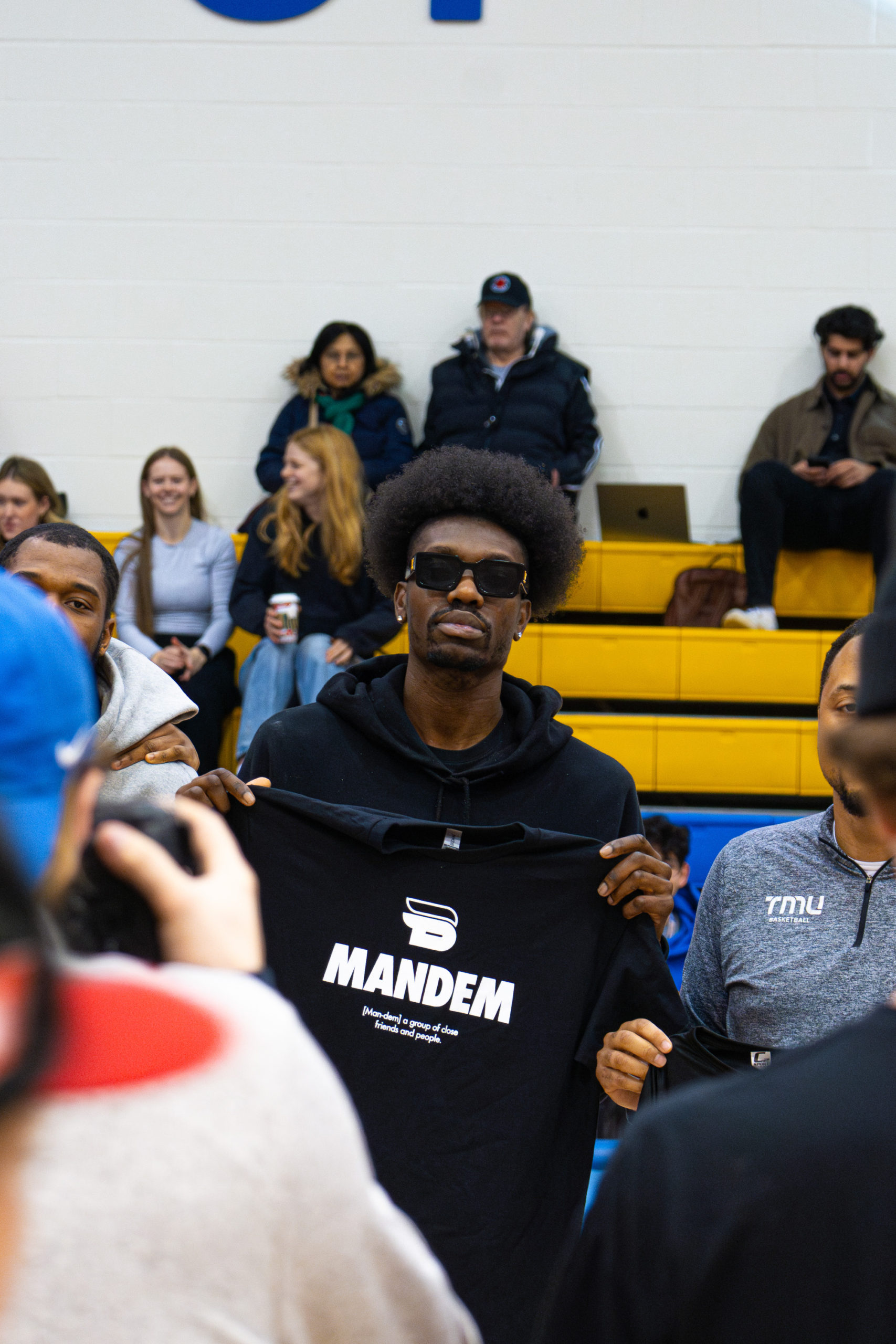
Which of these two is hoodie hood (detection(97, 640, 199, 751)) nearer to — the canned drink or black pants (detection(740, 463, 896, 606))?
the canned drink

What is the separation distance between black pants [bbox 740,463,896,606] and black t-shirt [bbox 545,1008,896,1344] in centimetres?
475

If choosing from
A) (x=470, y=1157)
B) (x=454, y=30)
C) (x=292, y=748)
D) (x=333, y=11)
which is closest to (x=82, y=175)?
(x=333, y=11)

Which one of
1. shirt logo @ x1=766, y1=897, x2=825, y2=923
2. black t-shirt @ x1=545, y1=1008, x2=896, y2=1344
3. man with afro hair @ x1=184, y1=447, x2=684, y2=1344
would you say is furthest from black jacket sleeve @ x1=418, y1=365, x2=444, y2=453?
black t-shirt @ x1=545, y1=1008, x2=896, y2=1344

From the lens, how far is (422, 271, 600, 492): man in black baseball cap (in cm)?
577

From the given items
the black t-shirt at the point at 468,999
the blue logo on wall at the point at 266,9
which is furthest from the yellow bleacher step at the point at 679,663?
the blue logo on wall at the point at 266,9

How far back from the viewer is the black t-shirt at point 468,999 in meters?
1.63

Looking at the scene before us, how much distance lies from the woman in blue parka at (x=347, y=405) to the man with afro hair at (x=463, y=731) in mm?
3507

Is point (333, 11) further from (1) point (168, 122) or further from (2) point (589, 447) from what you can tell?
→ (2) point (589, 447)

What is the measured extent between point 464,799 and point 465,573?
1.58ft

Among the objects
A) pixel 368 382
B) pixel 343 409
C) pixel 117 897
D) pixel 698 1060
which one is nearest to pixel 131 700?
pixel 698 1060

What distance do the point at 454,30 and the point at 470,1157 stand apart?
6190 mm

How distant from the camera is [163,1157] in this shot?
0.58m

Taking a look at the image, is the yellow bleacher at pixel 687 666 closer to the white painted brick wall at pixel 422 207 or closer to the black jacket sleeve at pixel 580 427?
the black jacket sleeve at pixel 580 427

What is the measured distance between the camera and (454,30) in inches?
245
